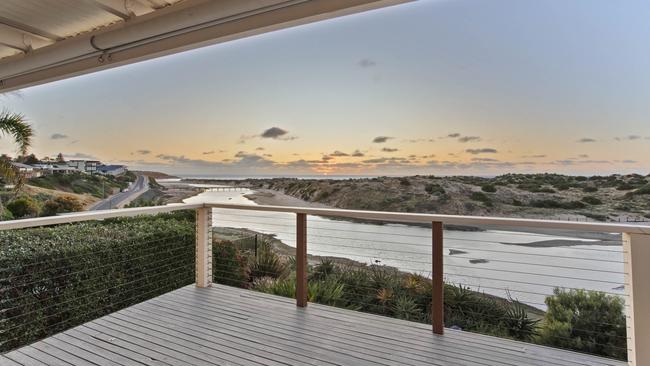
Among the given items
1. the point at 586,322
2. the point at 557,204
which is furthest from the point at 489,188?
the point at 586,322

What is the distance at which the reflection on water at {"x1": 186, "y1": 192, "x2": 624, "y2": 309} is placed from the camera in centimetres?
327

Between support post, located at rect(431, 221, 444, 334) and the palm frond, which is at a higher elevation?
the palm frond

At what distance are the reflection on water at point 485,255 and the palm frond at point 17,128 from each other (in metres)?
3.09

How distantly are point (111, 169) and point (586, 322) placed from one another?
757cm

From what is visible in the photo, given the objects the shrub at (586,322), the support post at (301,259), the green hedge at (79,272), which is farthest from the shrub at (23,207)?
the shrub at (586,322)

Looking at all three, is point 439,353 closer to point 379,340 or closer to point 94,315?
point 379,340

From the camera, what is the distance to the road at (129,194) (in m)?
5.78

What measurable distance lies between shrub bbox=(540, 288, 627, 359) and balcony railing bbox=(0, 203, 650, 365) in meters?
0.07

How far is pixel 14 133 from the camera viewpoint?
16.3 feet

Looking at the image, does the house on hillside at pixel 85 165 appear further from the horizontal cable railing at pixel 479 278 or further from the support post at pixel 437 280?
the support post at pixel 437 280

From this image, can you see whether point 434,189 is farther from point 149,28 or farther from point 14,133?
point 14,133

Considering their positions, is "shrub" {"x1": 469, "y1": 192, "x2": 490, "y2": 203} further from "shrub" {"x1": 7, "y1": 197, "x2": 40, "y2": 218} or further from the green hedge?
"shrub" {"x1": 7, "y1": 197, "x2": 40, "y2": 218}

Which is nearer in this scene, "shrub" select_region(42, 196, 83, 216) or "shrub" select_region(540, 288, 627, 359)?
"shrub" select_region(540, 288, 627, 359)

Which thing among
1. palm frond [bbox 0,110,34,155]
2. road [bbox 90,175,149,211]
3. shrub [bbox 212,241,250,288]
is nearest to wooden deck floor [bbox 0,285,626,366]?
shrub [bbox 212,241,250,288]
